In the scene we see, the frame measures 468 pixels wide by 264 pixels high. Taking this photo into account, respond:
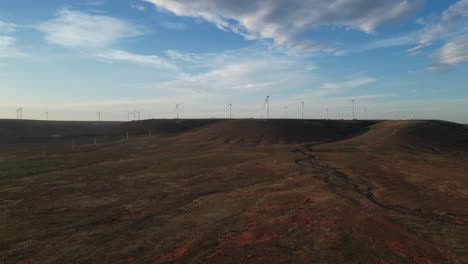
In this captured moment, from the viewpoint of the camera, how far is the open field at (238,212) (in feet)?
49.2

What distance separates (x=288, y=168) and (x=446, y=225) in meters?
21.3

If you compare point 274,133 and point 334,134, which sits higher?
point 274,133

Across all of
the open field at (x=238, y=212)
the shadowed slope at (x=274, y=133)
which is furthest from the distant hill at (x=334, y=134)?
the open field at (x=238, y=212)

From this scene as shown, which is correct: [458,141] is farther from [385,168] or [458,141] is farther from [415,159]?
[385,168]

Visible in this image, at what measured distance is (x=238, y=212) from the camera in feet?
70.4

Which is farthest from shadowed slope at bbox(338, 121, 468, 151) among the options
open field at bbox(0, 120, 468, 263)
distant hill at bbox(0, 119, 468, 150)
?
open field at bbox(0, 120, 468, 263)

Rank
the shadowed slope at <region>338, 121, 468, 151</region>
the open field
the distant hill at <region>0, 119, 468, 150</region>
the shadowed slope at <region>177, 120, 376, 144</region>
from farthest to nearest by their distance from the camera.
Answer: the shadowed slope at <region>177, 120, 376, 144</region> < the distant hill at <region>0, 119, 468, 150</region> < the shadowed slope at <region>338, 121, 468, 151</region> < the open field

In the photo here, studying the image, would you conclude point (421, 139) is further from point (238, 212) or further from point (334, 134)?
point (238, 212)

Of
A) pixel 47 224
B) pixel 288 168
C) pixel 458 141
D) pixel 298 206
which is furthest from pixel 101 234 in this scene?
pixel 458 141

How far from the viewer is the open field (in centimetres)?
1500

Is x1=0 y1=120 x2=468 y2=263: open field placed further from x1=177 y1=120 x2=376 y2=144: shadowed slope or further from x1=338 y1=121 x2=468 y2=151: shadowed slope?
x1=177 y1=120 x2=376 y2=144: shadowed slope

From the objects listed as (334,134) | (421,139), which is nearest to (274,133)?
(334,134)

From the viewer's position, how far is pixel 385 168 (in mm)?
38750

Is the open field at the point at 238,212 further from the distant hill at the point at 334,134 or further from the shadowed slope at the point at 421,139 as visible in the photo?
the distant hill at the point at 334,134
